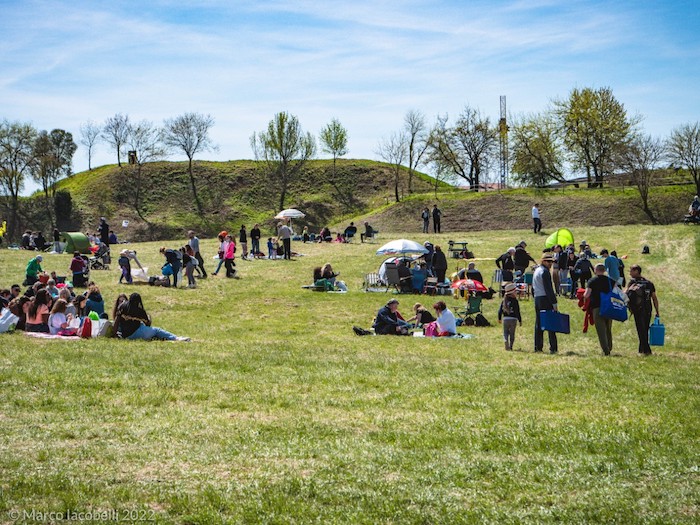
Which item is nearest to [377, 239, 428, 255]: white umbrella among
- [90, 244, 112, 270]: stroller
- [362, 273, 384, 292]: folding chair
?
[362, 273, 384, 292]: folding chair

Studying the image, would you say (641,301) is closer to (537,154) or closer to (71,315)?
(71,315)

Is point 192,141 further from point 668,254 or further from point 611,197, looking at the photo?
point 668,254

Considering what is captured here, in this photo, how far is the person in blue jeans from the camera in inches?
640

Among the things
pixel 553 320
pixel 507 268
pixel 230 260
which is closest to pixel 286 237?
pixel 230 260

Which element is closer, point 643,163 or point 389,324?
point 389,324

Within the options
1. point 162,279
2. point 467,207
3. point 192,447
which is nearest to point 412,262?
point 162,279

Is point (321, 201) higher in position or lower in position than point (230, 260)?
higher

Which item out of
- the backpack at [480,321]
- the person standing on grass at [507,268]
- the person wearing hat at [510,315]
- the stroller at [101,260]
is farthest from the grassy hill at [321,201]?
the person wearing hat at [510,315]

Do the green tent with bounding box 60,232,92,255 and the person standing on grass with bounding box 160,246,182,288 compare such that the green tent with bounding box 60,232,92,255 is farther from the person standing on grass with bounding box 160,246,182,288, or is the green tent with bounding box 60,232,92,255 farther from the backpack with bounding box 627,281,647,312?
the backpack with bounding box 627,281,647,312

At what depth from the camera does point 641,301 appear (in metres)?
14.7

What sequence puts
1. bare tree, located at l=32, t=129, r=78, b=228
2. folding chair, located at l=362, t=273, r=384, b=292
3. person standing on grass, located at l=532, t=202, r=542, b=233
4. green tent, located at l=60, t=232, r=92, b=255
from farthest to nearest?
bare tree, located at l=32, t=129, r=78, b=228 < person standing on grass, located at l=532, t=202, r=542, b=233 < green tent, located at l=60, t=232, r=92, b=255 < folding chair, located at l=362, t=273, r=384, b=292

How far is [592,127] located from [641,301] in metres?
56.9

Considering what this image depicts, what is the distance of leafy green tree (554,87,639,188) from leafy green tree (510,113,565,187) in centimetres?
119

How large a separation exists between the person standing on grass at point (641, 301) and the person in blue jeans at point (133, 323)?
9.47 m
